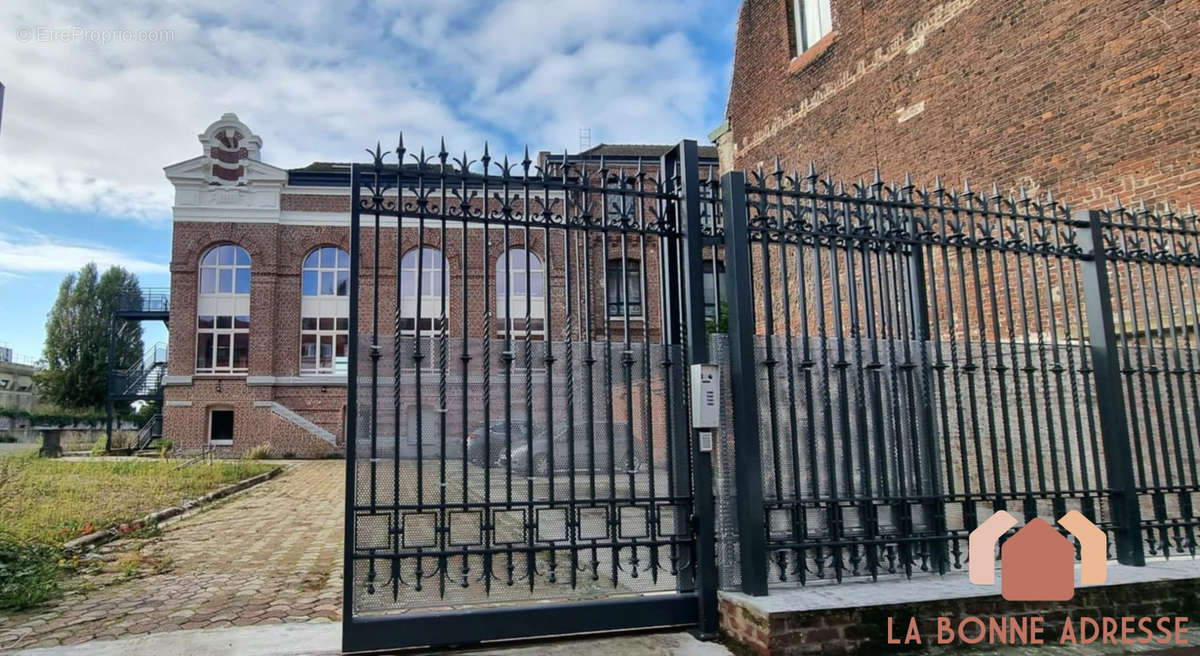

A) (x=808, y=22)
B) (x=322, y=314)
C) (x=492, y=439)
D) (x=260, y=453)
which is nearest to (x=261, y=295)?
(x=322, y=314)

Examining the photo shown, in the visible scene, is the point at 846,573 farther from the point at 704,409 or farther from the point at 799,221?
the point at 799,221

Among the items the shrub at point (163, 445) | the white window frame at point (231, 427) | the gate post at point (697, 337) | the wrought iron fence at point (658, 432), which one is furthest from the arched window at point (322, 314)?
the gate post at point (697, 337)

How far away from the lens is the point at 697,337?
425 centimetres

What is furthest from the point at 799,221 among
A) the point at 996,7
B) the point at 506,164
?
the point at 996,7

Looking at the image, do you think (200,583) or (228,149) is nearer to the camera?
(200,583)

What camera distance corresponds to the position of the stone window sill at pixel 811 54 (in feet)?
38.9

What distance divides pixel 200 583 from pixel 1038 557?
20.6ft

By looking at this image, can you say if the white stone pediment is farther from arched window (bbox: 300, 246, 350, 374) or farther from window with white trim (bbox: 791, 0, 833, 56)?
window with white trim (bbox: 791, 0, 833, 56)

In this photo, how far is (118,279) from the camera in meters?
44.2

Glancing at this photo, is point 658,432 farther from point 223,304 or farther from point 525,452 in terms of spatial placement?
point 223,304

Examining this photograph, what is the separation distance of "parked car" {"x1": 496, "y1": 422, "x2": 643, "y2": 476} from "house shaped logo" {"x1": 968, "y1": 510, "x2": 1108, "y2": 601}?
227cm

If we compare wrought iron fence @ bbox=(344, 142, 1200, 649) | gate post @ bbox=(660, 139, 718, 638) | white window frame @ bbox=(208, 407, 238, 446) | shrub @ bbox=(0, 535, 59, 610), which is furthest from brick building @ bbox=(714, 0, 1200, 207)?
white window frame @ bbox=(208, 407, 238, 446)

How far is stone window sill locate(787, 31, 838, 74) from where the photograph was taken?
11.9m

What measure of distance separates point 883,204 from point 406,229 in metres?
20.5
